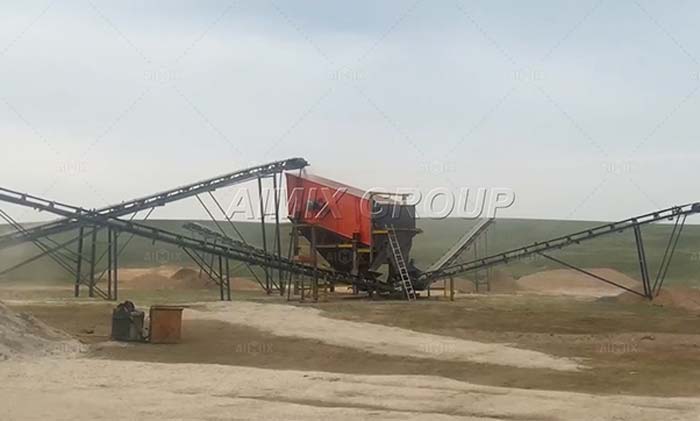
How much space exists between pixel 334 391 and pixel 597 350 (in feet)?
24.1

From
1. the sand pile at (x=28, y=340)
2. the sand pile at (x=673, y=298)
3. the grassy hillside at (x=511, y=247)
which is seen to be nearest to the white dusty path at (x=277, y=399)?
the sand pile at (x=28, y=340)

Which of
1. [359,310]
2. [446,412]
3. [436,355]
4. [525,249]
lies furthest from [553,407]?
[525,249]

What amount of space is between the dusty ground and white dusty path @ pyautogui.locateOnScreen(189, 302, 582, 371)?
0.04 metres

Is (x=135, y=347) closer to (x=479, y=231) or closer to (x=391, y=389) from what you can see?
(x=391, y=389)

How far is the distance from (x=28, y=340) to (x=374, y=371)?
6.60 meters

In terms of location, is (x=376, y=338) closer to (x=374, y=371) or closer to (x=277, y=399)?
(x=374, y=371)

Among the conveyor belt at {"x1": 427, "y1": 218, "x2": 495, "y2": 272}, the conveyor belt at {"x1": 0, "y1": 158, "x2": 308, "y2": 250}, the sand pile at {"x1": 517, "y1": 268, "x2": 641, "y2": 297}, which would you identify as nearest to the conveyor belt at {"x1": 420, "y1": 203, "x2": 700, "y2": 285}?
the conveyor belt at {"x1": 427, "y1": 218, "x2": 495, "y2": 272}

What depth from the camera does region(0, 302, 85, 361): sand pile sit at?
14102 millimetres

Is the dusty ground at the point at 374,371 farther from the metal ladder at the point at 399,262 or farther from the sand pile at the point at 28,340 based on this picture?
the metal ladder at the point at 399,262

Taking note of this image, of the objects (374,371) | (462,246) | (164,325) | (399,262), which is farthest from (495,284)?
(374,371)

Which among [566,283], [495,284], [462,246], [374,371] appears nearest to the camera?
[374,371]

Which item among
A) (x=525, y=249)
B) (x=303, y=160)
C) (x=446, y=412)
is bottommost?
(x=446, y=412)

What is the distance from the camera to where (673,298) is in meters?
33.8

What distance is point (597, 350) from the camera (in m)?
16.2
